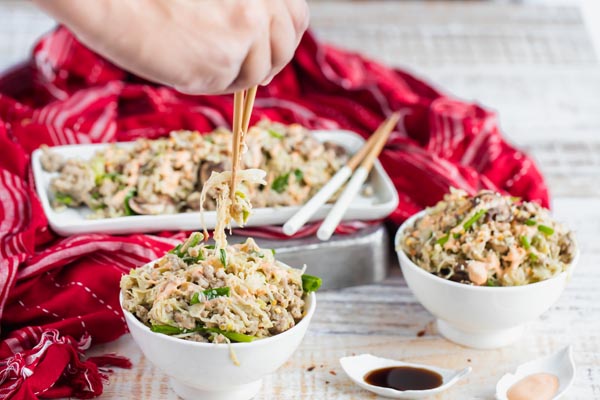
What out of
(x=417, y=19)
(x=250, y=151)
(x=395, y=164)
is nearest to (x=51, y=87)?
(x=250, y=151)

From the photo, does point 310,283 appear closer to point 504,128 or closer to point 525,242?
point 525,242

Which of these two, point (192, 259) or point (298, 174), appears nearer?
point (192, 259)

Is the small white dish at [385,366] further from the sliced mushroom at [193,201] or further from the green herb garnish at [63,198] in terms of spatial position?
the green herb garnish at [63,198]

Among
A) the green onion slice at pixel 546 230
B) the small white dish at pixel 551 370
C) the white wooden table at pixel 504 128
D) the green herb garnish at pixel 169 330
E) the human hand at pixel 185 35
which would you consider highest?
the human hand at pixel 185 35

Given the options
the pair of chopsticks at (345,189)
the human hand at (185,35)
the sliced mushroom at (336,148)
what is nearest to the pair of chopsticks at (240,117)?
the human hand at (185,35)

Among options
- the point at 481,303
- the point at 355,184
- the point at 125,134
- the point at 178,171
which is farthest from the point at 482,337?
the point at 125,134

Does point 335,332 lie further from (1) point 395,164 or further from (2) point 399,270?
(1) point 395,164
